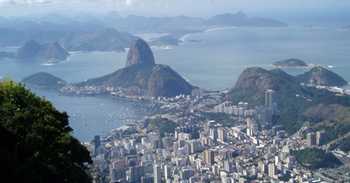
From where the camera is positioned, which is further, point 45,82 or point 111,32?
point 111,32

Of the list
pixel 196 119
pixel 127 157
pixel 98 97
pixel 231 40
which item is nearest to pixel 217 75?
pixel 98 97

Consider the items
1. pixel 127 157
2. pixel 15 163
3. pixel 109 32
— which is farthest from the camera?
pixel 109 32

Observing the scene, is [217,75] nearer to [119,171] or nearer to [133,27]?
[119,171]

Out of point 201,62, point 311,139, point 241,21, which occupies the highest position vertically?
point 241,21

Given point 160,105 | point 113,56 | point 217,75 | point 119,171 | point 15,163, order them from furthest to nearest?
point 113,56 → point 217,75 → point 160,105 → point 119,171 → point 15,163

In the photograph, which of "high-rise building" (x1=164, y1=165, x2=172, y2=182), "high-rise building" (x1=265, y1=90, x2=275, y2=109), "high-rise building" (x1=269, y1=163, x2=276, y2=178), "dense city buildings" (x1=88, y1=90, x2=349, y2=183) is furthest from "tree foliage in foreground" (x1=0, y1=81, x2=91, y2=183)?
"high-rise building" (x1=265, y1=90, x2=275, y2=109)

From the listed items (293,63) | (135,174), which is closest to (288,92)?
(293,63)

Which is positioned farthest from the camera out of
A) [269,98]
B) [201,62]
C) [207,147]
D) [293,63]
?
[201,62]

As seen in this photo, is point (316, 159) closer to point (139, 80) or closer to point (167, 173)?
point (167, 173)

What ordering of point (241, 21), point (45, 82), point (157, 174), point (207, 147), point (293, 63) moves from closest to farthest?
point (157, 174), point (207, 147), point (45, 82), point (293, 63), point (241, 21)
